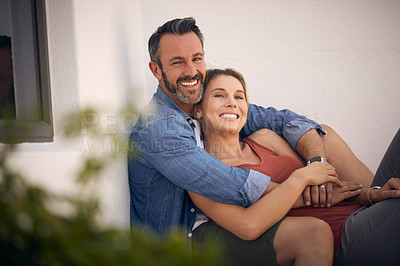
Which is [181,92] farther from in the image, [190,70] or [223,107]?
[223,107]

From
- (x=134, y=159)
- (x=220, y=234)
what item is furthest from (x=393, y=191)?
(x=134, y=159)

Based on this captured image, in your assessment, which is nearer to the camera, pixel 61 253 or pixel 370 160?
pixel 61 253

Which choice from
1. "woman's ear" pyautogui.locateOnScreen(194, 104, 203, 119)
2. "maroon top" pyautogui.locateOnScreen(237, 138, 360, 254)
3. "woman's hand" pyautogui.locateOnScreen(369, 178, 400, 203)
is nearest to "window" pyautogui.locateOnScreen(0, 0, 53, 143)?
"woman's ear" pyautogui.locateOnScreen(194, 104, 203, 119)

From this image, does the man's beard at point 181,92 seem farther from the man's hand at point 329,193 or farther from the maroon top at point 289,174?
the man's hand at point 329,193

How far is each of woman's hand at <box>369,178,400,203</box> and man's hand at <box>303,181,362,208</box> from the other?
0.12 metres

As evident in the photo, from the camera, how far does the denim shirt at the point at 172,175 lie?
1800 millimetres

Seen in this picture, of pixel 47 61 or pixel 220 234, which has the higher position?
pixel 47 61

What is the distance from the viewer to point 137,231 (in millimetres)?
364

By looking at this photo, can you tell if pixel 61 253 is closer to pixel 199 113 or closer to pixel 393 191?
pixel 393 191

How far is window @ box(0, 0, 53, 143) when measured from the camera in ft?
5.71

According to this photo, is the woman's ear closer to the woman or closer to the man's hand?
the woman

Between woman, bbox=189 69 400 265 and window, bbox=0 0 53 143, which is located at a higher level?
window, bbox=0 0 53 143

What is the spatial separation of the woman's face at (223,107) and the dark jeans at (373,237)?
920 millimetres

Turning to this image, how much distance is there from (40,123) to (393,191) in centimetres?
177
